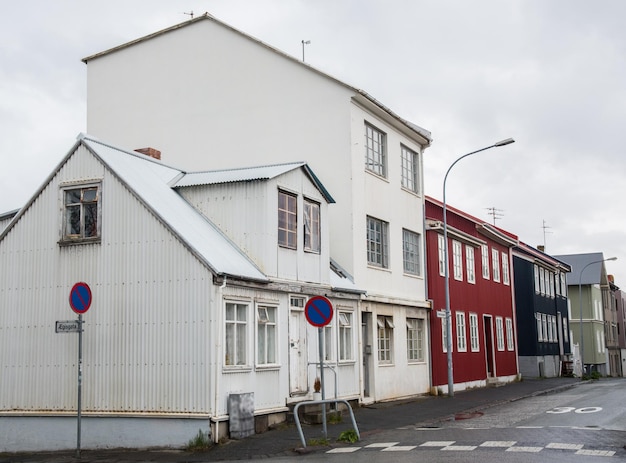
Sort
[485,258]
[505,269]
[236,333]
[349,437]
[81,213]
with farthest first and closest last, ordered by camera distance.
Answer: [505,269] → [485,258] → [81,213] → [236,333] → [349,437]

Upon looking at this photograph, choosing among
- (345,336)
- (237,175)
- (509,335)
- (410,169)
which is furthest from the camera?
(509,335)

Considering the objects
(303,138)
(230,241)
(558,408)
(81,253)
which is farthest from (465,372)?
(81,253)

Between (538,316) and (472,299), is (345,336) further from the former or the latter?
(538,316)

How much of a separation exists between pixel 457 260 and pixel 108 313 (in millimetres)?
18523

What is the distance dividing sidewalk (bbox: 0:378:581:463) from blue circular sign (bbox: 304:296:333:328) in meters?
2.18

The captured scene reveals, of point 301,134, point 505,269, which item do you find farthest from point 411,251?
point 505,269

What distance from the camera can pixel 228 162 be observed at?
25.8 m

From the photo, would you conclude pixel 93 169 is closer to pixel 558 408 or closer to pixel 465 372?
pixel 558 408

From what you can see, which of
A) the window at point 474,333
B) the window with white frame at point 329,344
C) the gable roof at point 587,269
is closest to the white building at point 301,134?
the window with white frame at point 329,344

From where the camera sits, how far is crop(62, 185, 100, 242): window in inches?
707

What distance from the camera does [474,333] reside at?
34531mm

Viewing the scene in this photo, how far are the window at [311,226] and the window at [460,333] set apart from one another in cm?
1280

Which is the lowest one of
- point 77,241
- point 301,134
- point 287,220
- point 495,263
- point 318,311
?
point 318,311

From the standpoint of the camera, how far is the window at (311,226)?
2061 centimetres
